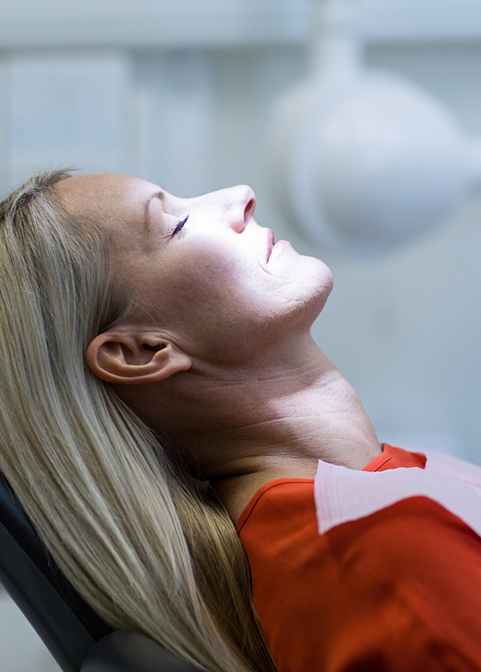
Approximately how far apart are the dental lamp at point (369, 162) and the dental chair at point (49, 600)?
2.52ft

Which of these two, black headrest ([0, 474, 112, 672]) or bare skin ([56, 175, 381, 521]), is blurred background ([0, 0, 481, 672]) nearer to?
bare skin ([56, 175, 381, 521])

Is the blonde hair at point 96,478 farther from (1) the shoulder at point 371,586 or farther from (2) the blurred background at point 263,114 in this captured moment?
(2) the blurred background at point 263,114

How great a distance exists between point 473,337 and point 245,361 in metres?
1.13

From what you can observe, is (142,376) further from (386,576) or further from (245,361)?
(386,576)

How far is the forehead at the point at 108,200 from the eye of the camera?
2.61 feet

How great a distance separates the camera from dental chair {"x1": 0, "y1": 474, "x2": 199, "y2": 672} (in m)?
0.67

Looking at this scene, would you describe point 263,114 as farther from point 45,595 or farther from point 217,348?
point 45,595

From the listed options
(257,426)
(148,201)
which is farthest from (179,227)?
(257,426)

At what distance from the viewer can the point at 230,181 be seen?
1.74 meters

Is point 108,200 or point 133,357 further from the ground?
point 108,200

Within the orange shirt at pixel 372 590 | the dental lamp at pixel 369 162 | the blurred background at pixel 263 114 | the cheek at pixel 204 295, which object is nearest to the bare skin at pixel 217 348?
the cheek at pixel 204 295

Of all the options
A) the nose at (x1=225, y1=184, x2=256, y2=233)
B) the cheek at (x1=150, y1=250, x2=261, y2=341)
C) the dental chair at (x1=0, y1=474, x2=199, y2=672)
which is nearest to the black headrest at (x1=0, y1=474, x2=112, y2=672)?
the dental chair at (x1=0, y1=474, x2=199, y2=672)

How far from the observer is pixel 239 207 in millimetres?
853

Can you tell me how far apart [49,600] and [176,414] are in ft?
0.83
